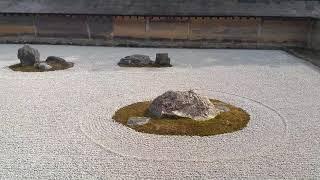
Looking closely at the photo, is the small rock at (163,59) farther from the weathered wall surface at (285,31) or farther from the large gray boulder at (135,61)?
the weathered wall surface at (285,31)

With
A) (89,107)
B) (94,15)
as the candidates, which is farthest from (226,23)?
(89,107)

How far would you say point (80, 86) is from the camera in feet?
50.0

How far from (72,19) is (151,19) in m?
5.30

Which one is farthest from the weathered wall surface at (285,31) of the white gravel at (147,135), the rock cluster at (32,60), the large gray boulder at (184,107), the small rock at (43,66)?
the large gray boulder at (184,107)

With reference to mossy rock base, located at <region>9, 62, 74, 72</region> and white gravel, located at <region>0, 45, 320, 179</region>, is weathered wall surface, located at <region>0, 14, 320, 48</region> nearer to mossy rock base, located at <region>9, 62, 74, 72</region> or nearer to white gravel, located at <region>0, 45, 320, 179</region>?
white gravel, located at <region>0, 45, 320, 179</region>

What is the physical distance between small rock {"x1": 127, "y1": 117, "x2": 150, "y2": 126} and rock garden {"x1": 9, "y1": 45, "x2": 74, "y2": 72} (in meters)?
7.98

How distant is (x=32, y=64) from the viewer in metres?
18.5

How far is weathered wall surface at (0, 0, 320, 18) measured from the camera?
936 inches

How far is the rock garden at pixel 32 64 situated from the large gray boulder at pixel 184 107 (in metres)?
8.39

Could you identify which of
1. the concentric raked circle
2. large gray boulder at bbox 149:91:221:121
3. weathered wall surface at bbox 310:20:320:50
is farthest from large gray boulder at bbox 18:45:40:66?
weathered wall surface at bbox 310:20:320:50

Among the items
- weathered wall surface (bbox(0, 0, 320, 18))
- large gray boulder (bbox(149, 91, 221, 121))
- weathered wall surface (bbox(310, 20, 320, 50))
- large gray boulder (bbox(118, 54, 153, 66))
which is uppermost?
weathered wall surface (bbox(0, 0, 320, 18))

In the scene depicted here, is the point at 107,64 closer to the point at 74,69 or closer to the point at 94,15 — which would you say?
the point at 74,69

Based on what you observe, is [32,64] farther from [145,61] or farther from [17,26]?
[17,26]

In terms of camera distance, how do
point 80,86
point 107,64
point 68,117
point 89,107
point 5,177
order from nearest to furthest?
point 5,177 → point 68,117 → point 89,107 → point 80,86 → point 107,64
